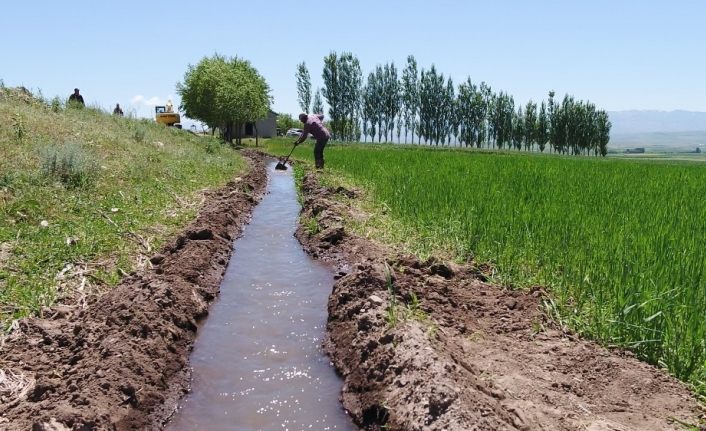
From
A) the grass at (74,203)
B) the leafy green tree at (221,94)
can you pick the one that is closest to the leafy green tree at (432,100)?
the leafy green tree at (221,94)

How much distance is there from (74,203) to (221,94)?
33.0 meters

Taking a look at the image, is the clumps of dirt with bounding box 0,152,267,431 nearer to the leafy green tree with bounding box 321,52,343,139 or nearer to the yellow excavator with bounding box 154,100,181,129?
the yellow excavator with bounding box 154,100,181,129

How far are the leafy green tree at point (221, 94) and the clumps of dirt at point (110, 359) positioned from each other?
118 ft

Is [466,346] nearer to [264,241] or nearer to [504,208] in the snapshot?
[504,208]

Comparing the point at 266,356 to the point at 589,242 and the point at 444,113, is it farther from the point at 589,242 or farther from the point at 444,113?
the point at 444,113

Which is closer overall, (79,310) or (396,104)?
(79,310)

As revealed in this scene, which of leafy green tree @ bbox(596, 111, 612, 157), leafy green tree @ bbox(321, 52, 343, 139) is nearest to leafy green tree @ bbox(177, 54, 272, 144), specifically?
leafy green tree @ bbox(321, 52, 343, 139)

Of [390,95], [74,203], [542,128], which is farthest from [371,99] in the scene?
[74,203]

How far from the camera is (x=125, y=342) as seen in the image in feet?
13.8

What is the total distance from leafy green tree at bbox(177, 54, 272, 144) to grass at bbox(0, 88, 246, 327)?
2423 cm

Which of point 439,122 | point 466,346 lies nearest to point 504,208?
point 466,346

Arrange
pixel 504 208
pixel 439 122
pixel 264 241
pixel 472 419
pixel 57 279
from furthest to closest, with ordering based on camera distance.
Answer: pixel 439 122, pixel 264 241, pixel 504 208, pixel 57 279, pixel 472 419

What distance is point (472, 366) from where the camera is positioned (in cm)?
381

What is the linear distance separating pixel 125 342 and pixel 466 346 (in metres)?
2.67
